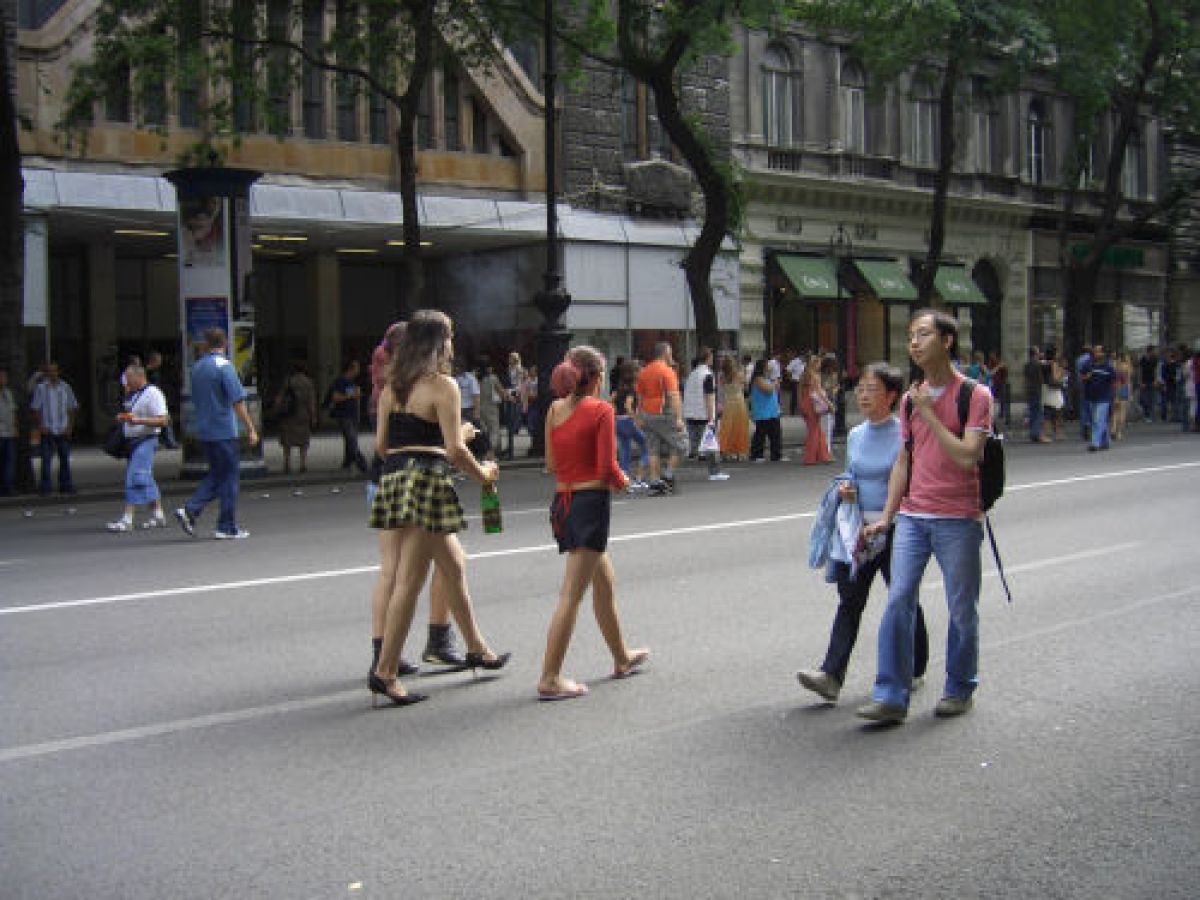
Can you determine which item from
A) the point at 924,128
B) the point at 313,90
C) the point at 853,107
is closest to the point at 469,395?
the point at 313,90

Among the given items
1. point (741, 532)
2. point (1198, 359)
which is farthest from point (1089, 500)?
point (1198, 359)

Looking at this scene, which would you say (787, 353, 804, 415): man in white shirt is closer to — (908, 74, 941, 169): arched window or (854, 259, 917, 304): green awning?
(854, 259, 917, 304): green awning

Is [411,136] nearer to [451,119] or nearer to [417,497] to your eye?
[451,119]

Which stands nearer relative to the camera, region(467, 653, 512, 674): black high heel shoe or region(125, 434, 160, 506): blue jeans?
region(467, 653, 512, 674): black high heel shoe

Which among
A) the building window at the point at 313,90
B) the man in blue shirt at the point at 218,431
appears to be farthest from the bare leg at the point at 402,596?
the building window at the point at 313,90

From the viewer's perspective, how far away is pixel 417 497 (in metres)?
6.88

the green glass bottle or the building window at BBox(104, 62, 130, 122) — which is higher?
the building window at BBox(104, 62, 130, 122)

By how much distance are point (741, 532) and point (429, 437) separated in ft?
21.6

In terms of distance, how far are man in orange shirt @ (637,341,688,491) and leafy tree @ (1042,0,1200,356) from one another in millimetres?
17924

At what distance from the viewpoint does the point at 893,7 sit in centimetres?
2677

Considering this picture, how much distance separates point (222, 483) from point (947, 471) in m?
8.79

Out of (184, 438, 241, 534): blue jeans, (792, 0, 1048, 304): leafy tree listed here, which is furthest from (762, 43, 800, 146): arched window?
(184, 438, 241, 534): blue jeans

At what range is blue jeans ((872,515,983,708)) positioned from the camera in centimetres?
626

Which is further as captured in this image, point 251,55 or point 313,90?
point 313,90
